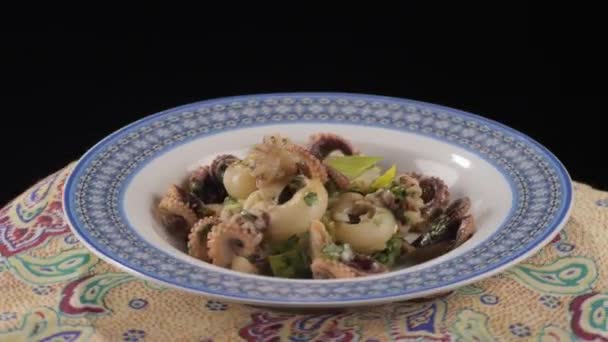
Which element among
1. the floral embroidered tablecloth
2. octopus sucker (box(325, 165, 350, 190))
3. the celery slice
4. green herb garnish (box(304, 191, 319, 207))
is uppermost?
the celery slice

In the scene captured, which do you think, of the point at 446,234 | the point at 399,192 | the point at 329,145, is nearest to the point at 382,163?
the point at 329,145

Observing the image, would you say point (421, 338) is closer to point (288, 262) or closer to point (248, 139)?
point (288, 262)

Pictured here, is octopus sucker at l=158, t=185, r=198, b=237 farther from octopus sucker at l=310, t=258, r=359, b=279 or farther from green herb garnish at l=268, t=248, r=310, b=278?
octopus sucker at l=310, t=258, r=359, b=279

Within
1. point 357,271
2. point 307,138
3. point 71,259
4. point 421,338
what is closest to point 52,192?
point 71,259

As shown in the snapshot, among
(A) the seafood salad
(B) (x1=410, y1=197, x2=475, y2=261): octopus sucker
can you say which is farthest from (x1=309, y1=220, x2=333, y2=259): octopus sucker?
(B) (x1=410, y1=197, x2=475, y2=261): octopus sucker

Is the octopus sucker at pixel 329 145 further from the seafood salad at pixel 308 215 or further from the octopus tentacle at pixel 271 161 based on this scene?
the octopus tentacle at pixel 271 161

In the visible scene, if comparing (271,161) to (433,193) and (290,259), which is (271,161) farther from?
(433,193)

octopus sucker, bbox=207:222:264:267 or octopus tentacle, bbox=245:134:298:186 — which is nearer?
octopus sucker, bbox=207:222:264:267
